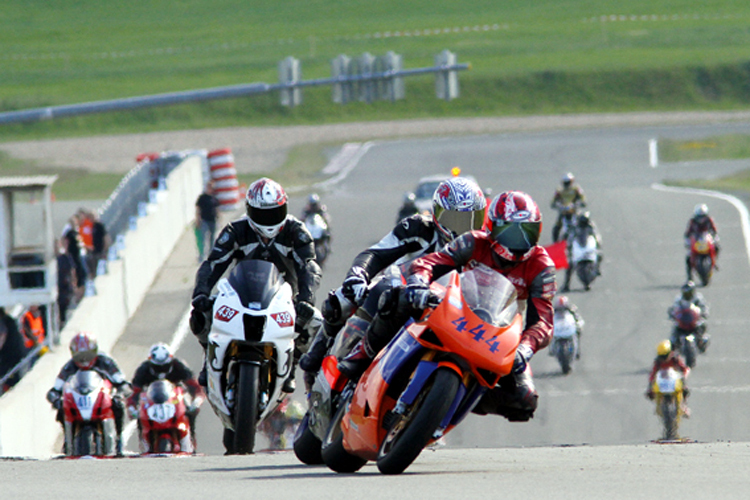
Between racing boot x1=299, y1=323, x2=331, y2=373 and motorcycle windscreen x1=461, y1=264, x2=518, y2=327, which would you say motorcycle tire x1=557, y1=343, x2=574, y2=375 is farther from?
motorcycle windscreen x1=461, y1=264, x2=518, y2=327

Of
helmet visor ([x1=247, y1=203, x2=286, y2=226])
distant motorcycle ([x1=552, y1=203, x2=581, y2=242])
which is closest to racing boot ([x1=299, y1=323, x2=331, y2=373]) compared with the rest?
helmet visor ([x1=247, y1=203, x2=286, y2=226])

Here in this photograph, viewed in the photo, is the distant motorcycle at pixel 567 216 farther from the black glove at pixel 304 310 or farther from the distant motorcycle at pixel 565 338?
the black glove at pixel 304 310

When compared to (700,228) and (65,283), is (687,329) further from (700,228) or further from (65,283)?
(65,283)

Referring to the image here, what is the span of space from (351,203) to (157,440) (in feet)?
85.4

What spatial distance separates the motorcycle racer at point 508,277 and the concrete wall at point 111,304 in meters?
7.11

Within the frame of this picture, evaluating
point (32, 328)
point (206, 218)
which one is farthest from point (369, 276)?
point (206, 218)

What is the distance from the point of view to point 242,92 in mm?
19359

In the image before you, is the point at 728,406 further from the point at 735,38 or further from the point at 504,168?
the point at 735,38

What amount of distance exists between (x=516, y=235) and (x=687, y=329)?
13780 millimetres

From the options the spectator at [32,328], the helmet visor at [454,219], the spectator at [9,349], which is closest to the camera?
the helmet visor at [454,219]

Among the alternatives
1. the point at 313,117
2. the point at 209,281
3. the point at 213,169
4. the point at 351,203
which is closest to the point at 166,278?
the point at 213,169

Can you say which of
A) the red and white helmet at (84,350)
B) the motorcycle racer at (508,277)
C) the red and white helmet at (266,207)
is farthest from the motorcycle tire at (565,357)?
the motorcycle racer at (508,277)

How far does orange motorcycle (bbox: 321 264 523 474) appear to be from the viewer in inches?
232

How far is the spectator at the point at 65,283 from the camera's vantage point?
22.2 metres
